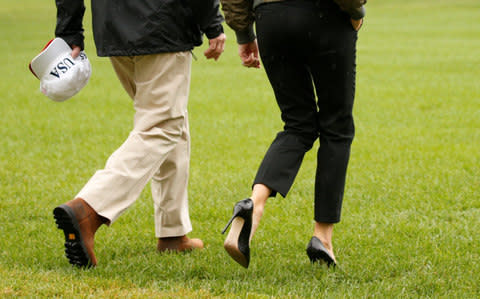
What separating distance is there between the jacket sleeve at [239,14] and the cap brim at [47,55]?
0.93 m

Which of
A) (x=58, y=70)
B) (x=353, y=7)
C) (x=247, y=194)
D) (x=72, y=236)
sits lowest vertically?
(x=247, y=194)

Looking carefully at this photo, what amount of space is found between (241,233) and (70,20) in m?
1.54

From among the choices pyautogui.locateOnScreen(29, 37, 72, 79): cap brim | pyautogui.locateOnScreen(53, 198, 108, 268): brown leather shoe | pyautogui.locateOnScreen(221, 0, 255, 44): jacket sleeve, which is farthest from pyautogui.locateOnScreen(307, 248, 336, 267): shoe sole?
pyautogui.locateOnScreen(29, 37, 72, 79): cap brim

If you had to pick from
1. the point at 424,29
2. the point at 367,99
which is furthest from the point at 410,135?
the point at 424,29

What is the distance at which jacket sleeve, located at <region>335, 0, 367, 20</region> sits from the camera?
11.7ft

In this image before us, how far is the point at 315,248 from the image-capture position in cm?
394

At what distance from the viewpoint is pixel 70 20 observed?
4.23 metres

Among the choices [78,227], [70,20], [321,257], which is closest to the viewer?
[78,227]

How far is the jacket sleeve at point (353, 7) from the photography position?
11.7 feet

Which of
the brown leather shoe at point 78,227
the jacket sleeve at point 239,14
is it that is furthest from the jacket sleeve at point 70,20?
the brown leather shoe at point 78,227

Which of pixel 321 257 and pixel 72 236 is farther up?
pixel 72 236

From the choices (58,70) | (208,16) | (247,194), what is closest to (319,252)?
(208,16)

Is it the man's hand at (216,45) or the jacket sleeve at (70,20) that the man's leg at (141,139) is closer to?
the man's hand at (216,45)

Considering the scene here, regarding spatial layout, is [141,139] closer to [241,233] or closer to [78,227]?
[78,227]
